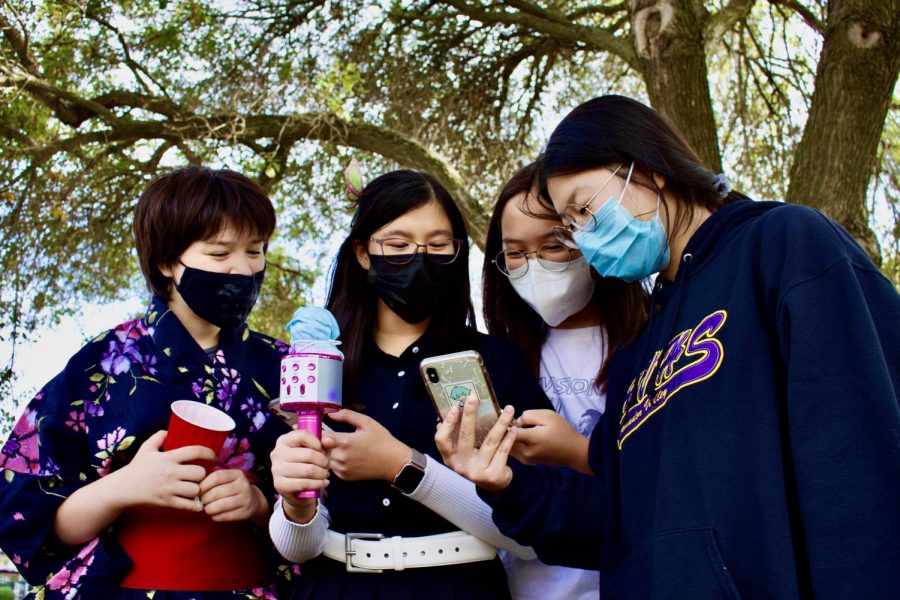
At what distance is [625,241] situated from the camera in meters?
2.19

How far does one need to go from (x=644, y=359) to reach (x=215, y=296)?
1.35 metres

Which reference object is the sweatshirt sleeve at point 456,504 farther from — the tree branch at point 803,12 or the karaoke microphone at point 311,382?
the tree branch at point 803,12

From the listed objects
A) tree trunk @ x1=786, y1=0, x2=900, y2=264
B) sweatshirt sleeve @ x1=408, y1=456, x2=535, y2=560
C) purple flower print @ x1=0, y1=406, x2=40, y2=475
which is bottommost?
sweatshirt sleeve @ x1=408, y1=456, x2=535, y2=560

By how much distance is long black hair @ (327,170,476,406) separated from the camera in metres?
2.81

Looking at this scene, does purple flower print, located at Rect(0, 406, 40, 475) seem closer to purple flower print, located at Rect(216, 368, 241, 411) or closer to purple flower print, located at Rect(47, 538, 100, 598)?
purple flower print, located at Rect(47, 538, 100, 598)

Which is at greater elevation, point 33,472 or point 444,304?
point 444,304

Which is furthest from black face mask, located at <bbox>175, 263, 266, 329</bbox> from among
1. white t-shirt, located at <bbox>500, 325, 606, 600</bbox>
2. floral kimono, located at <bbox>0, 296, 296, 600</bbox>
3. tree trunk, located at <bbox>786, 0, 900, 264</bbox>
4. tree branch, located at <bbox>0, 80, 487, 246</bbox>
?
tree branch, located at <bbox>0, 80, 487, 246</bbox>

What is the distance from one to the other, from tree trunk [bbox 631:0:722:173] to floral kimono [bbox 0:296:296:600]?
12.4 ft

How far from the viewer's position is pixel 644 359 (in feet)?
7.03

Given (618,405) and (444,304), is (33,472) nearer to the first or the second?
(444,304)

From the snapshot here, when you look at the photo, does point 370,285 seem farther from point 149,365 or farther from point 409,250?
point 149,365

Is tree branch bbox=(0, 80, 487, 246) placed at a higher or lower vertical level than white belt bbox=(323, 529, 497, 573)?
higher

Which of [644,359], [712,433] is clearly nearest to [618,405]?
[644,359]

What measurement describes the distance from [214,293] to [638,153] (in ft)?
4.48
